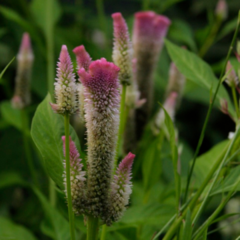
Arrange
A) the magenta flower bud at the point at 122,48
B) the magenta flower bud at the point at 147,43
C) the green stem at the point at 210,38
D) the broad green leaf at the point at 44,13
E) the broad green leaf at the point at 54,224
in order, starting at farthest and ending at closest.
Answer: the green stem at the point at 210,38
the broad green leaf at the point at 44,13
the magenta flower bud at the point at 147,43
the broad green leaf at the point at 54,224
the magenta flower bud at the point at 122,48

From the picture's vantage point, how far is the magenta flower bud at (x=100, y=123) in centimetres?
40

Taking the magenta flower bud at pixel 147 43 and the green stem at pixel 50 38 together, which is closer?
the magenta flower bud at pixel 147 43

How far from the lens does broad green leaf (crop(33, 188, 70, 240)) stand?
0.63 metres

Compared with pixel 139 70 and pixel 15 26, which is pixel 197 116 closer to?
pixel 15 26

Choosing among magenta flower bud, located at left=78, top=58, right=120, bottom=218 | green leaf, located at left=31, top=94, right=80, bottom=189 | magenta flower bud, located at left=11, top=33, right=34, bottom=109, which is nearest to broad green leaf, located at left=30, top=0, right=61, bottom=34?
magenta flower bud, located at left=11, top=33, right=34, bottom=109

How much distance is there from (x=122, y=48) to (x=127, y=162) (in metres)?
0.17

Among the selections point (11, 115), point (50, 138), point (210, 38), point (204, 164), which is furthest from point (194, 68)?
point (210, 38)

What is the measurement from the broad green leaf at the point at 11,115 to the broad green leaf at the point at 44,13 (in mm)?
213

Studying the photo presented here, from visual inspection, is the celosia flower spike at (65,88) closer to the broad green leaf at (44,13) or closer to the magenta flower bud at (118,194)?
the magenta flower bud at (118,194)

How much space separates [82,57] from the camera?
44 centimetres

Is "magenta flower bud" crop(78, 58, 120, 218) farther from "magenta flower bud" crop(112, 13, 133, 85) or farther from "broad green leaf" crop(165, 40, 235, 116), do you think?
"broad green leaf" crop(165, 40, 235, 116)

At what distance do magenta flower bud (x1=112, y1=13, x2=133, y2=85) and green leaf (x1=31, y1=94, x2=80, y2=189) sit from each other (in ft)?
0.32

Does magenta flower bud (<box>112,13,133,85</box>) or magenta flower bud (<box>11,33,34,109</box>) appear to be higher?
magenta flower bud (<box>112,13,133,85</box>)

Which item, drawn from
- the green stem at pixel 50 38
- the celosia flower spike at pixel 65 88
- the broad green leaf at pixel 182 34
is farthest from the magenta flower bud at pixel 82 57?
the broad green leaf at pixel 182 34
